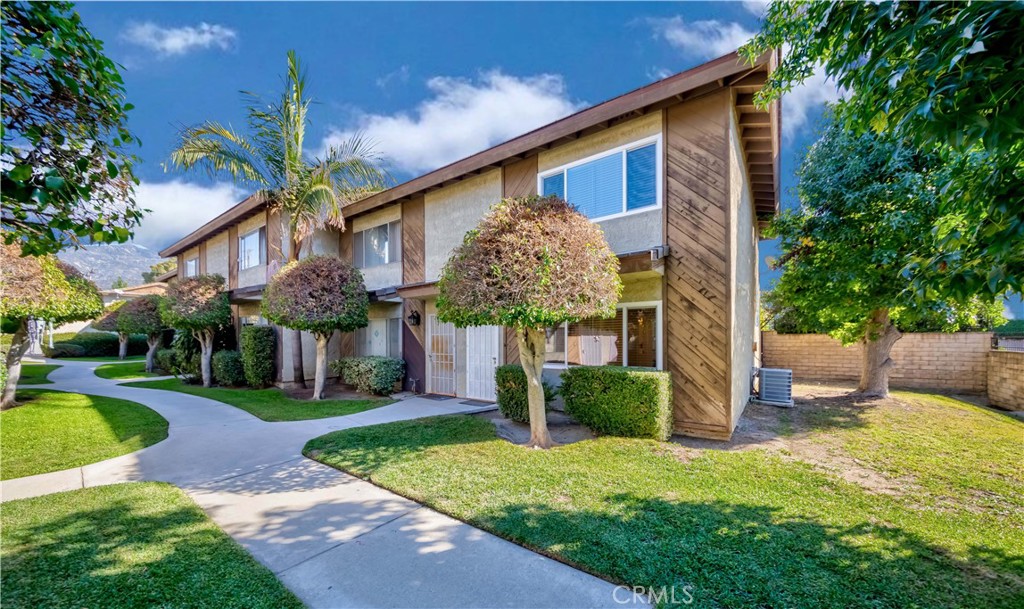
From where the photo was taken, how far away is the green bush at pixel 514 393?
8070 mm

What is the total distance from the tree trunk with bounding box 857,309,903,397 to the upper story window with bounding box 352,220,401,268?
42.4 ft

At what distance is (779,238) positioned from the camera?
37.4 feet

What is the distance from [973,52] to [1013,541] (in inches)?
173

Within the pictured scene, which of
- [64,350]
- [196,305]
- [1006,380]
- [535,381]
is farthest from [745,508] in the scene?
[64,350]

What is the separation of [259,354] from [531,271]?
1181 cm

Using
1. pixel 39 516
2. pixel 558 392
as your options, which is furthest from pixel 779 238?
pixel 39 516

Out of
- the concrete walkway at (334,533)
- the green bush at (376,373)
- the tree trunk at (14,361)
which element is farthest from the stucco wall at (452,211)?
the tree trunk at (14,361)

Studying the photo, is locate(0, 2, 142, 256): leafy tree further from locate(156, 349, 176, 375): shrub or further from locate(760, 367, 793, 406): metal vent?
locate(156, 349, 176, 375): shrub

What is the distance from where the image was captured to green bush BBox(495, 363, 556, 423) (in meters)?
8.07

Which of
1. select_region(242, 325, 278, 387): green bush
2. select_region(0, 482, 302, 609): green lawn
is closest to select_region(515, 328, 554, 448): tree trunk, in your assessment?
select_region(0, 482, 302, 609): green lawn

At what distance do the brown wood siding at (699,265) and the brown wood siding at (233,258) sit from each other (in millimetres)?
16764

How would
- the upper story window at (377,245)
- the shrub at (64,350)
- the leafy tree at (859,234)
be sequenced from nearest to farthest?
the leafy tree at (859,234)
the upper story window at (377,245)
the shrub at (64,350)

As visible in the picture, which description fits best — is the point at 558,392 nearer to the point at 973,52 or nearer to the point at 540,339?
the point at 540,339

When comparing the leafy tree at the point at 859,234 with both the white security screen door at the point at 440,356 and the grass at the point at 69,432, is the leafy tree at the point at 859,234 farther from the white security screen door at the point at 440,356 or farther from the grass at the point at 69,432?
the grass at the point at 69,432
